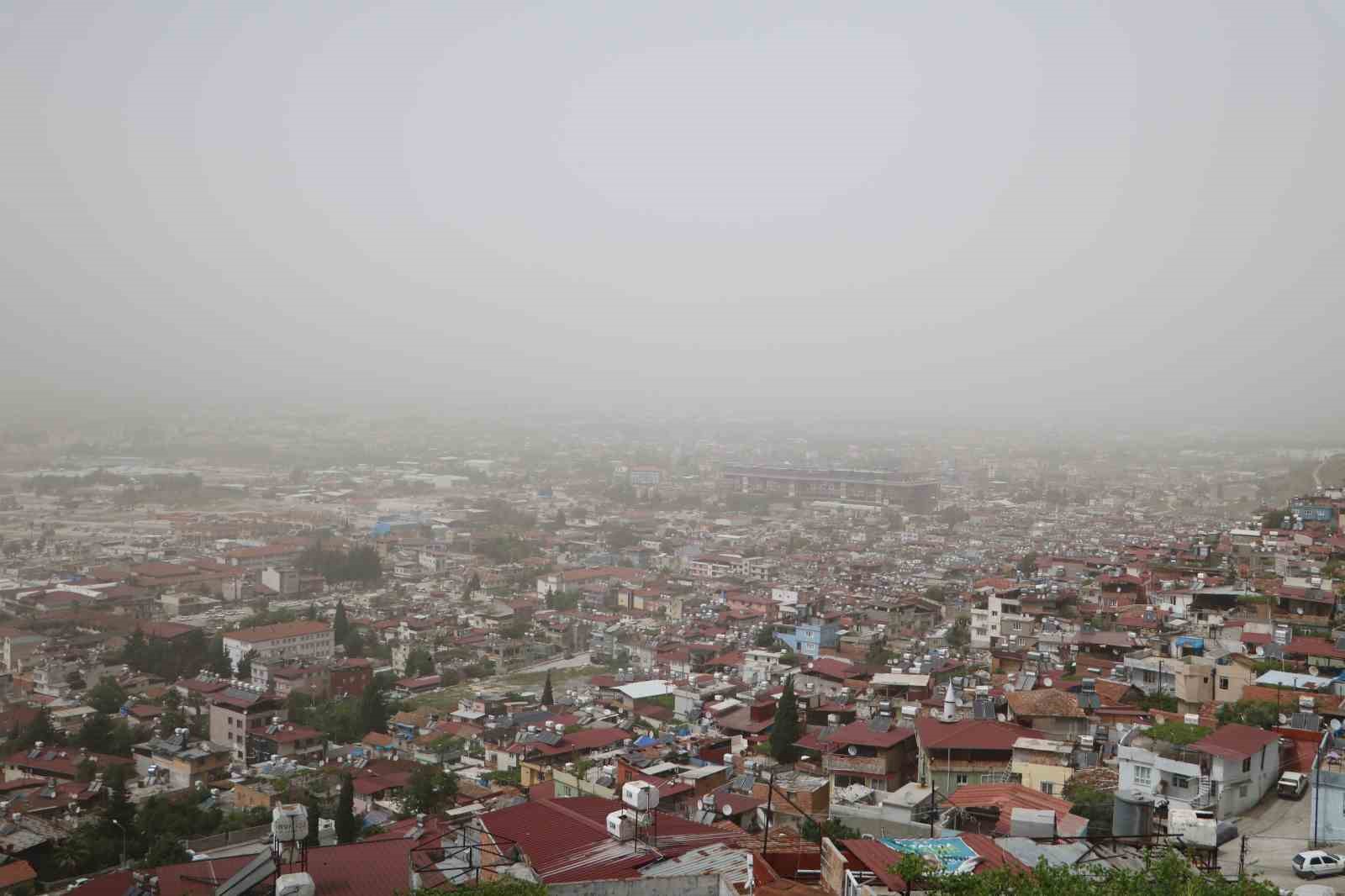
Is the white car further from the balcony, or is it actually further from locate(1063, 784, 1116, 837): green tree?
the balcony

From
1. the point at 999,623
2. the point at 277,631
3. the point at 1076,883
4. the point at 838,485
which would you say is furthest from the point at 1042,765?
the point at 838,485

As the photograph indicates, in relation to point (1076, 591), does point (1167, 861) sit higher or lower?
higher

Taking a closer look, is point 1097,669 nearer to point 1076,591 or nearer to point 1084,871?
point 1076,591

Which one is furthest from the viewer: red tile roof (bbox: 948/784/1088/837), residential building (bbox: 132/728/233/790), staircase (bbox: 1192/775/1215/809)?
residential building (bbox: 132/728/233/790)

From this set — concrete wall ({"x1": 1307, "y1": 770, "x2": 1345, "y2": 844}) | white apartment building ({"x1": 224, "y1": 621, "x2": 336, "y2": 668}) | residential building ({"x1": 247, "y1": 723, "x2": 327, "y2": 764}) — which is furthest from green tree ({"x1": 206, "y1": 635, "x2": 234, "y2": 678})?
concrete wall ({"x1": 1307, "y1": 770, "x2": 1345, "y2": 844})

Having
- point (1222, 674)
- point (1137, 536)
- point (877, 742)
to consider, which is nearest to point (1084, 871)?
point (877, 742)

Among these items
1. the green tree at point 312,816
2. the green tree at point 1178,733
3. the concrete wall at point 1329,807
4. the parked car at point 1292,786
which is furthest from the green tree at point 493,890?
the parked car at point 1292,786

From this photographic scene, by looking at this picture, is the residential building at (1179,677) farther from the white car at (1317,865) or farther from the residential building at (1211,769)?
the white car at (1317,865)

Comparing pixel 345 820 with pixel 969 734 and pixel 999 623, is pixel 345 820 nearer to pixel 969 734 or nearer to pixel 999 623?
pixel 969 734
